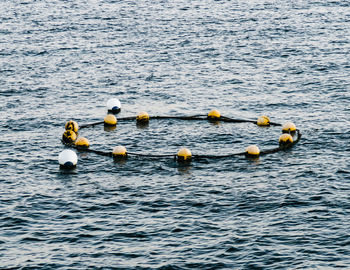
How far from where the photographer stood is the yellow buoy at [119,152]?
1608 inches

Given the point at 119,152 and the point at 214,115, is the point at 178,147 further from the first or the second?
the point at 214,115

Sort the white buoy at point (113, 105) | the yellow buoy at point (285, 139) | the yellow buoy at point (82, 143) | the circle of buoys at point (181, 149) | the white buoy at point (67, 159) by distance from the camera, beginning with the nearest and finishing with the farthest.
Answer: the white buoy at point (67, 159)
the circle of buoys at point (181, 149)
the yellow buoy at point (285, 139)
the yellow buoy at point (82, 143)
the white buoy at point (113, 105)

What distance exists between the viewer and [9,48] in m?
74.5

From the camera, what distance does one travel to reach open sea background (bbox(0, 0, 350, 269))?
29.7 metres

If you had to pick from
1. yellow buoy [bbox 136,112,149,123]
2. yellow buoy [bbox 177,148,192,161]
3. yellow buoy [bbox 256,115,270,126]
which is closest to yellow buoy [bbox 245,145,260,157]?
yellow buoy [bbox 177,148,192,161]

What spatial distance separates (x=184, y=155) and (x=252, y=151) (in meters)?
4.03

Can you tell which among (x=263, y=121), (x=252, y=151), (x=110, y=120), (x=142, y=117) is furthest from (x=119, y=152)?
(x=263, y=121)

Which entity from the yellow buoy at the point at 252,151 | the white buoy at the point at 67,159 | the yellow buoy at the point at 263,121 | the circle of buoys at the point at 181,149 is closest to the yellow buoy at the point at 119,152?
the circle of buoys at the point at 181,149

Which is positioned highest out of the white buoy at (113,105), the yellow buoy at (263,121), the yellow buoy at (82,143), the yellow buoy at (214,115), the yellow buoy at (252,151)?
the white buoy at (113,105)

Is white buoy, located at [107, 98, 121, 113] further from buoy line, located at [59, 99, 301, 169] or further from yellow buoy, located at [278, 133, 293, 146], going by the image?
yellow buoy, located at [278, 133, 293, 146]

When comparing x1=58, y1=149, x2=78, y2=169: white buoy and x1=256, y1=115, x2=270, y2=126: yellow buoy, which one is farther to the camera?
x1=256, y1=115, x2=270, y2=126: yellow buoy

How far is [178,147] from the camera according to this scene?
42.8 m

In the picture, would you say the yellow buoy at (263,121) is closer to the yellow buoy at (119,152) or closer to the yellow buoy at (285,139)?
the yellow buoy at (285,139)

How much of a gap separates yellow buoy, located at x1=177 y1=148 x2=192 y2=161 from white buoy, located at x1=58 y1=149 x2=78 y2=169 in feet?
19.7
